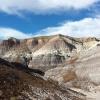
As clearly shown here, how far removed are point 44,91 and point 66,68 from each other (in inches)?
3066

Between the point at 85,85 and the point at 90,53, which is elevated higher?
the point at 90,53

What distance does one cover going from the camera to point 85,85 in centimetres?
10319

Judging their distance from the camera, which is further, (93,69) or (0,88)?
(93,69)

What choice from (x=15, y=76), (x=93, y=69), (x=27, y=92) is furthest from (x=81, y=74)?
(x=27, y=92)

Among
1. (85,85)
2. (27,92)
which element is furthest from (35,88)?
(85,85)

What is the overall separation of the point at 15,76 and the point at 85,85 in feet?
153

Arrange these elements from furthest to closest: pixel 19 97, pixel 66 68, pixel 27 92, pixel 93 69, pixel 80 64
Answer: pixel 66 68
pixel 80 64
pixel 93 69
pixel 27 92
pixel 19 97

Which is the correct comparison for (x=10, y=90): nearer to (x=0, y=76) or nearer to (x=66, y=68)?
(x=0, y=76)

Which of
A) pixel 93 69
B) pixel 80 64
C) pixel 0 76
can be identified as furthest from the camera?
pixel 80 64

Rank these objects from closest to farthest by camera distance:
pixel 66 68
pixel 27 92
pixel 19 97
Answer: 1. pixel 19 97
2. pixel 27 92
3. pixel 66 68

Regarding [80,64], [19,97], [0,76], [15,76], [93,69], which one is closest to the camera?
[19,97]

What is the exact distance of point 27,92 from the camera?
51156 millimetres

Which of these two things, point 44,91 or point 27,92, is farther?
point 44,91

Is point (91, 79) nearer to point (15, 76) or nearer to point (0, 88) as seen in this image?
point (15, 76)
